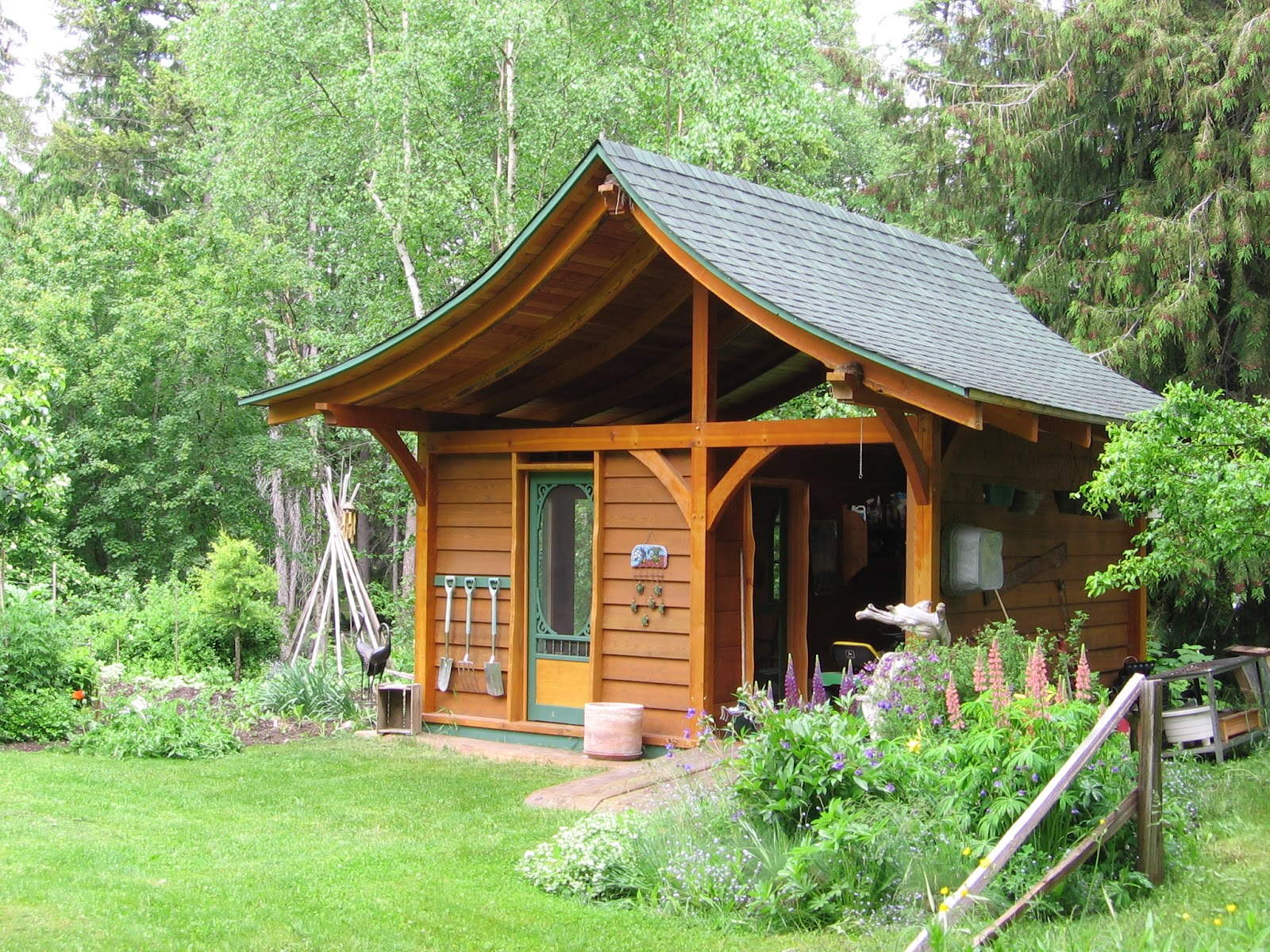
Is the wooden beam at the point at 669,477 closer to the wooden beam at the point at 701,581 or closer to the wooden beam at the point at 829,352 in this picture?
the wooden beam at the point at 701,581

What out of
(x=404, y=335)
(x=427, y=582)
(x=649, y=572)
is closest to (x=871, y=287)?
(x=649, y=572)

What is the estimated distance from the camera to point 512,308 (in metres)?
9.77

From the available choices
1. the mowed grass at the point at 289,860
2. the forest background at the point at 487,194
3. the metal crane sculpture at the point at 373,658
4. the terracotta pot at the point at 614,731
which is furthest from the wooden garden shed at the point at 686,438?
the forest background at the point at 487,194

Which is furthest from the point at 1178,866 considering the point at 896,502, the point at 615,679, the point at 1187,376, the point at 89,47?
the point at 89,47

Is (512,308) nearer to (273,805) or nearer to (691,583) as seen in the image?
(691,583)

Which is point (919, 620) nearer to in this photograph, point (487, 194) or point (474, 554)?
point (474, 554)

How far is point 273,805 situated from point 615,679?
2.94 m

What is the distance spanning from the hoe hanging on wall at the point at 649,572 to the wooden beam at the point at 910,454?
81.9 inches

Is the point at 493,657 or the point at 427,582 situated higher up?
the point at 427,582

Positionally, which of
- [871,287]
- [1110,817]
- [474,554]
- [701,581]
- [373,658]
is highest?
[871,287]

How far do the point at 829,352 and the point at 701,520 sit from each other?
202 centimetres

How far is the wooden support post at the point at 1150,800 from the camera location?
544 cm

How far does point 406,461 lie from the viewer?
1100 cm

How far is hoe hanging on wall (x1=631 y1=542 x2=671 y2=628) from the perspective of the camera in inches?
392
